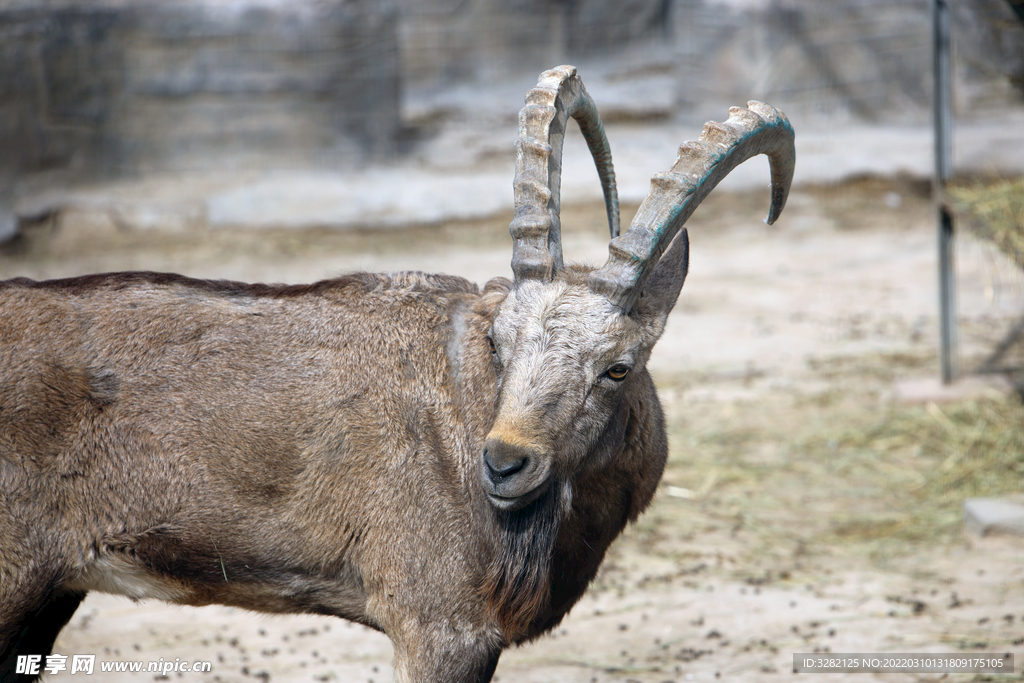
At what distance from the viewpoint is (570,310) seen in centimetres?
334

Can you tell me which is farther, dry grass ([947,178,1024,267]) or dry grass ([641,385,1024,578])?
dry grass ([947,178,1024,267])

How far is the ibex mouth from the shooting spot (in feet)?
9.90

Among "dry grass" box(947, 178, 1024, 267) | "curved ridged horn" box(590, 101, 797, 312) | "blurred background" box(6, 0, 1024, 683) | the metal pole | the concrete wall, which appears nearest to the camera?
"curved ridged horn" box(590, 101, 797, 312)

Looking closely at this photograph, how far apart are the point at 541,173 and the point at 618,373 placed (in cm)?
84

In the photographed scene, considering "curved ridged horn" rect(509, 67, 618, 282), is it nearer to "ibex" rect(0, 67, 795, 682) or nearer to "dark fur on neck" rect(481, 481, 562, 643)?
"ibex" rect(0, 67, 795, 682)

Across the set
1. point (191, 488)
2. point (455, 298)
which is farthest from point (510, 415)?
point (191, 488)

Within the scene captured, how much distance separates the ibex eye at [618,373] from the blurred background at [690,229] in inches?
76.8

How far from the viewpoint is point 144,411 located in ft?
11.1

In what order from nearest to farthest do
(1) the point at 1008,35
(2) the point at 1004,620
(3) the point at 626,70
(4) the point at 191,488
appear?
1. (4) the point at 191,488
2. (2) the point at 1004,620
3. (1) the point at 1008,35
4. (3) the point at 626,70

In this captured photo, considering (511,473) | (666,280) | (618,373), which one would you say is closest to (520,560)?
(511,473)

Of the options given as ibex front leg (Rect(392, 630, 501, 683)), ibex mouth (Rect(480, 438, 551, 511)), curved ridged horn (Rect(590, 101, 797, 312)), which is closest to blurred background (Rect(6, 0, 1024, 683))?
ibex front leg (Rect(392, 630, 501, 683))

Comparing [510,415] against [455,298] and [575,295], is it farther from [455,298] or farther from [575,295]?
[455,298]

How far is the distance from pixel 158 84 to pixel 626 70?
9.12 m

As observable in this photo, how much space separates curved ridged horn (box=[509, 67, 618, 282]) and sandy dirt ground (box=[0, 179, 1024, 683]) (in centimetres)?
230
